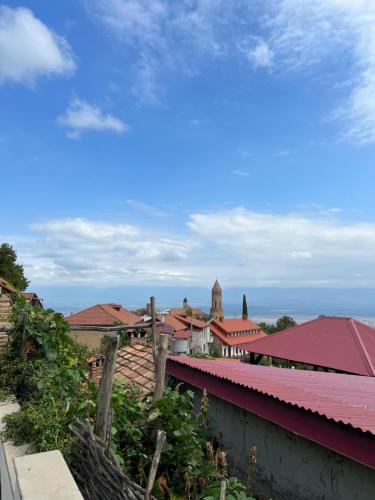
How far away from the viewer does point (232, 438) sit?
16.4 ft

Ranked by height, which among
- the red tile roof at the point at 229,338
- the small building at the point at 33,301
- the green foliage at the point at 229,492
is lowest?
the red tile roof at the point at 229,338

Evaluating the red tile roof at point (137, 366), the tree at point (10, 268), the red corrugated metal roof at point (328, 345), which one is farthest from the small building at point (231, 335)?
the red tile roof at point (137, 366)

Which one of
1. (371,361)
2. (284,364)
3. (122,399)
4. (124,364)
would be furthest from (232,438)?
(284,364)

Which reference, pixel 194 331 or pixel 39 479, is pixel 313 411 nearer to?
pixel 39 479

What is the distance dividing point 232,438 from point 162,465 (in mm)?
1655

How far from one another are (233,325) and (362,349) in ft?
196

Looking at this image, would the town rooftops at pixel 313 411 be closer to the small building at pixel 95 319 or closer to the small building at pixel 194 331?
the small building at pixel 95 319

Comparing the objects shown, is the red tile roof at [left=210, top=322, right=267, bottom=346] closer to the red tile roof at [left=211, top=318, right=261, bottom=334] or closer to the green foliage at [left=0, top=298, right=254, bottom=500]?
the red tile roof at [left=211, top=318, right=261, bottom=334]

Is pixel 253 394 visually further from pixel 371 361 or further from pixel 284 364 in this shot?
pixel 284 364

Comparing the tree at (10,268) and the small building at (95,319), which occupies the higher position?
the tree at (10,268)

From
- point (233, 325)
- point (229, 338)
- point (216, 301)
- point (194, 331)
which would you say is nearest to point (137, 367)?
point (194, 331)

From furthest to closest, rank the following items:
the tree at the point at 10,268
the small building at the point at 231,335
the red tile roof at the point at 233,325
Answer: the red tile roof at the point at 233,325 → the small building at the point at 231,335 → the tree at the point at 10,268

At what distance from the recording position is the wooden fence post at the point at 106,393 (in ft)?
9.56

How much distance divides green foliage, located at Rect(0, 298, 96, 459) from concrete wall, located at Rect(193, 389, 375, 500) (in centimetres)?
A: 160
